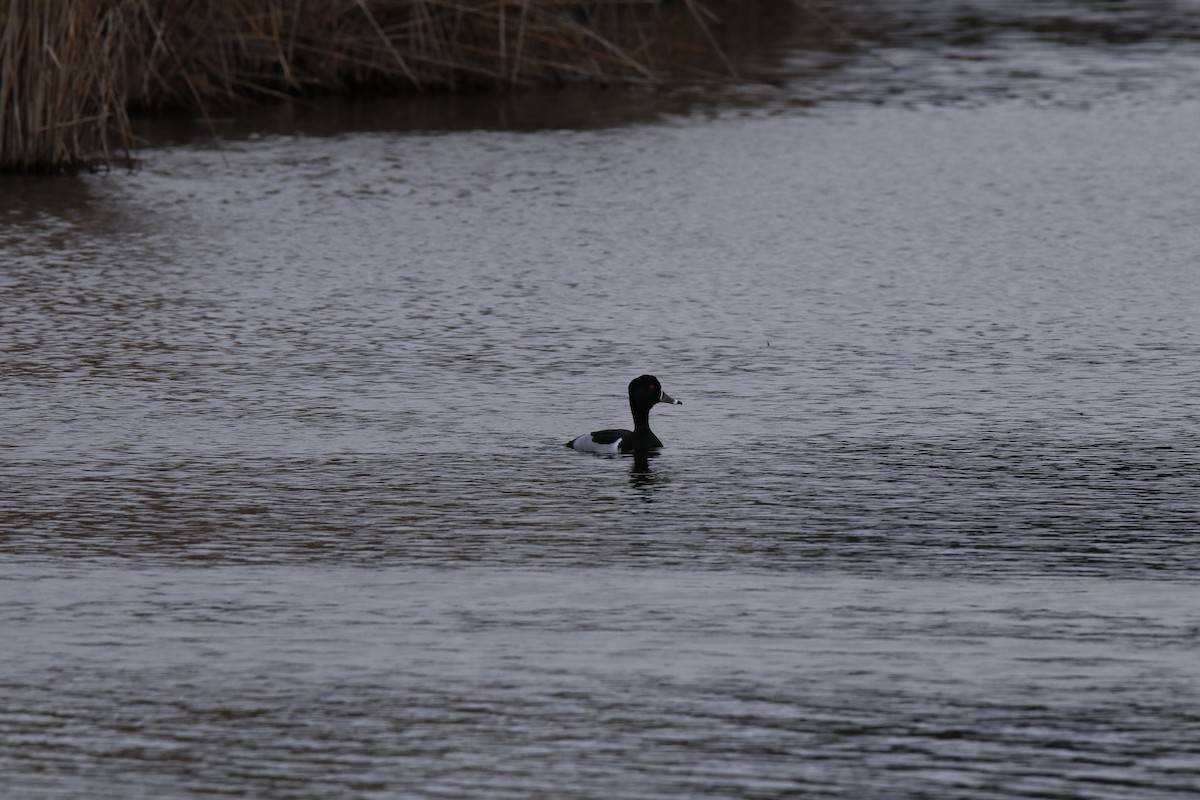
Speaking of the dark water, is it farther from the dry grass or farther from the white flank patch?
the dry grass

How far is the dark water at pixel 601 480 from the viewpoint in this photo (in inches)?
178

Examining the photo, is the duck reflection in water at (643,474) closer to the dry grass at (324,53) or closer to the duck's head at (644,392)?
the duck's head at (644,392)

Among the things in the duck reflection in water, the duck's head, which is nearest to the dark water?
the duck reflection in water

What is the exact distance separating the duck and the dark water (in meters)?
0.09

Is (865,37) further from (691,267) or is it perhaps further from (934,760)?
(934,760)

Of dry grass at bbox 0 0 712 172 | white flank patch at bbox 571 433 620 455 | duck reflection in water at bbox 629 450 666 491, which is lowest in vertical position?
duck reflection in water at bbox 629 450 666 491

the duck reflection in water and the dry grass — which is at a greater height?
the dry grass

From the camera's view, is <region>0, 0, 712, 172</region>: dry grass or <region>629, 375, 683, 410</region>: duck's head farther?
<region>0, 0, 712, 172</region>: dry grass

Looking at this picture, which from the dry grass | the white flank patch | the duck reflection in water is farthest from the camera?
the dry grass

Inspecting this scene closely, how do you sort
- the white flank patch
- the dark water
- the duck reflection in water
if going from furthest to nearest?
the white flank patch < the duck reflection in water < the dark water

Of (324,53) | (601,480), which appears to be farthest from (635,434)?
(324,53)

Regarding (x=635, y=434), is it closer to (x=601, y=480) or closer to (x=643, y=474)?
(x=643, y=474)

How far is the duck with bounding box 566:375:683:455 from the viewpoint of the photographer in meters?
6.86

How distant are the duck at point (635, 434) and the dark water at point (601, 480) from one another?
92mm
